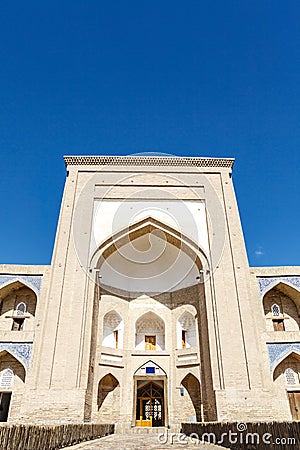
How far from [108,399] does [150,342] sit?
8.28 ft

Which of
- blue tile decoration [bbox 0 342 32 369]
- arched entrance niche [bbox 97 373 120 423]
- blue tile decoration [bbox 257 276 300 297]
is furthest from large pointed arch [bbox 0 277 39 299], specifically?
blue tile decoration [bbox 257 276 300 297]

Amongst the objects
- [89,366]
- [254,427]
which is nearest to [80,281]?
[89,366]

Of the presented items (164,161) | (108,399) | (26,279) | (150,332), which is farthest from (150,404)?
(164,161)

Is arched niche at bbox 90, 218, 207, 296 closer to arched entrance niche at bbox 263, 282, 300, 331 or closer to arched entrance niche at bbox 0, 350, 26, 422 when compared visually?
arched entrance niche at bbox 263, 282, 300, 331

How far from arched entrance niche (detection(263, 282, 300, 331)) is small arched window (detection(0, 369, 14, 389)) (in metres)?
8.21

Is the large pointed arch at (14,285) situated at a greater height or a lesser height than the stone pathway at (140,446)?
greater

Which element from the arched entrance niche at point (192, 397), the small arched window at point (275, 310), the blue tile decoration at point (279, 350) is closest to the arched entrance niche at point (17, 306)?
the arched entrance niche at point (192, 397)

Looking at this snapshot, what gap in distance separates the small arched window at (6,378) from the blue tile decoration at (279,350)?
770 centimetres

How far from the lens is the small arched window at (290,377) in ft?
35.4

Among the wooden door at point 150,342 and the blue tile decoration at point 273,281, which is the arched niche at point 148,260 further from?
the blue tile decoration at point 273,281

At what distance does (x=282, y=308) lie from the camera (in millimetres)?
12117

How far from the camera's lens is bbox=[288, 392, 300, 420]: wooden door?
10.4 meters

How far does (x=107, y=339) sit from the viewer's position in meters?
12.9

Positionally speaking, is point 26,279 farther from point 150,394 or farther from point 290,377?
point 290,377
